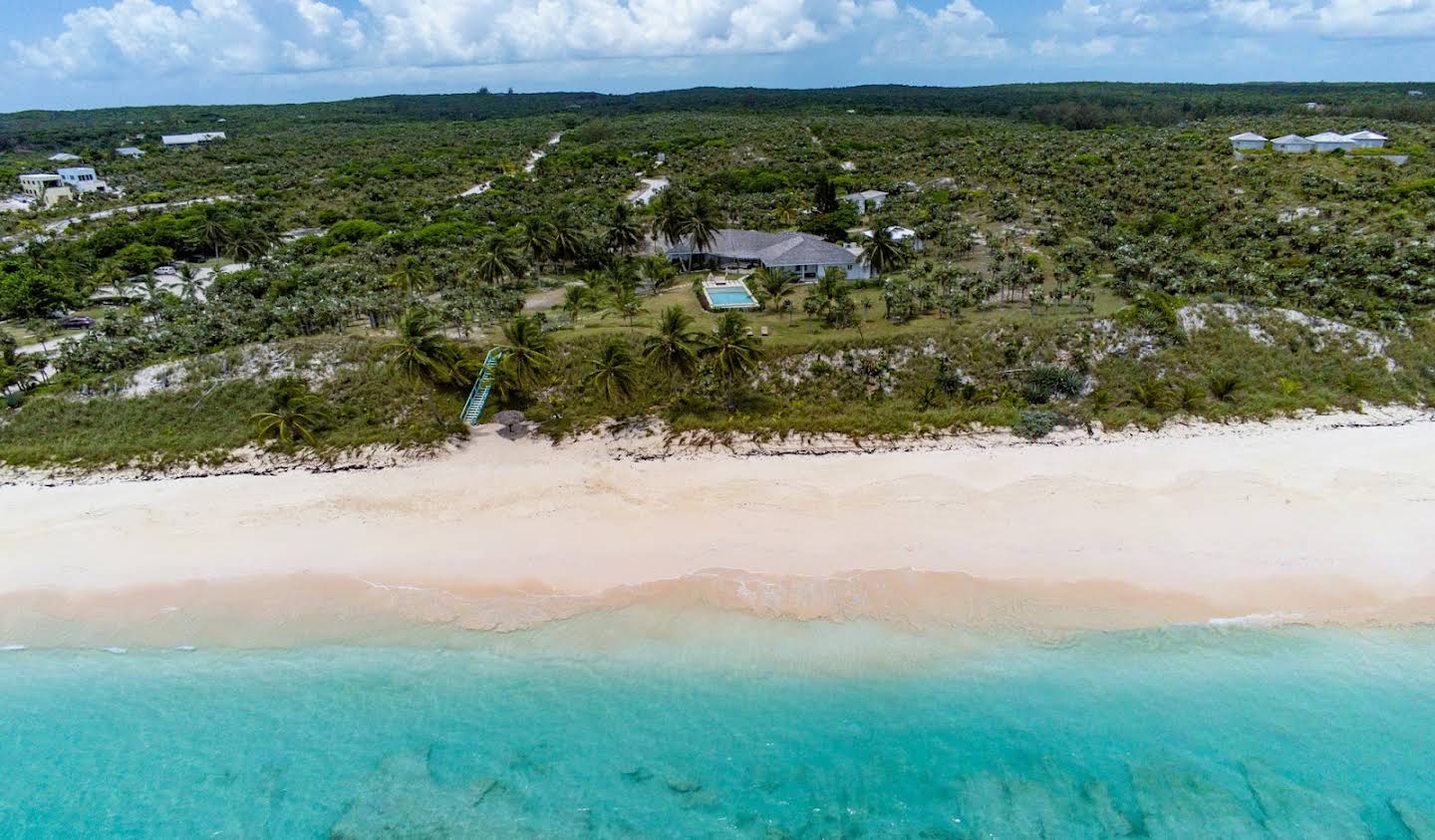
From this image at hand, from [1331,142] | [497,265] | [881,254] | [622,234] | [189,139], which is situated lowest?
[497,265]

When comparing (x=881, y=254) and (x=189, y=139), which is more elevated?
(x=189, y=139)

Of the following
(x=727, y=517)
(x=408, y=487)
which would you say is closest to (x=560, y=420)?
(x=408, y=487)

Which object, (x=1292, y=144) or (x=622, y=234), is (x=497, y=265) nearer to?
(x=622, y=234)

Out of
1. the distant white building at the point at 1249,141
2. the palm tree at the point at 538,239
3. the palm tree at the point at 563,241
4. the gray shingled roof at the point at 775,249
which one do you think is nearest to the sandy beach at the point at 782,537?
the gray shingled roof at the point at 775,249

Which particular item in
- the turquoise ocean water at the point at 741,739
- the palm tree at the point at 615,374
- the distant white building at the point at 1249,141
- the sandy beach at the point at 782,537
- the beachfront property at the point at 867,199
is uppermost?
the distant white building at the point at 1249,141

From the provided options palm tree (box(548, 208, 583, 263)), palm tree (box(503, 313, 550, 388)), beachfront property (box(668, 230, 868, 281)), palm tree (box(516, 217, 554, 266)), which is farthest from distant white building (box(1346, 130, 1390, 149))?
palm tree (box(503, 313, 550, 388))

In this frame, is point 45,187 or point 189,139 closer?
point 45,187

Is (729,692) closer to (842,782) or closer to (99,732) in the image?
(842,782)

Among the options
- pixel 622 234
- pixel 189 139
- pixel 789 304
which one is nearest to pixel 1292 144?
pixel 789 304

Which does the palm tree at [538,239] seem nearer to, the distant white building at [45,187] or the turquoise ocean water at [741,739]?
the turquoise ocean water at [741,739]
